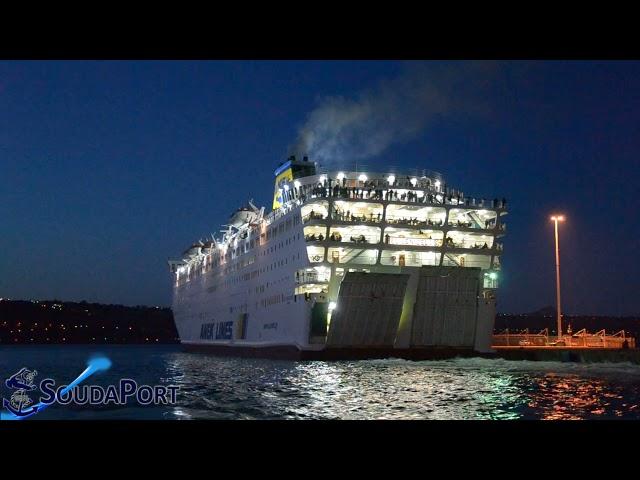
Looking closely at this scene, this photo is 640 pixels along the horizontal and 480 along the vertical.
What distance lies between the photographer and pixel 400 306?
39.2 m

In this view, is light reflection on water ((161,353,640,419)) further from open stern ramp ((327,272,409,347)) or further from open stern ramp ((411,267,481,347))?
open stern ramp ((411,267,481,347))

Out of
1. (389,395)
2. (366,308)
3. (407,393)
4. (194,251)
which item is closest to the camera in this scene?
(389,395)

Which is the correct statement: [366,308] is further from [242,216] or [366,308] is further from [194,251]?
[194,251]

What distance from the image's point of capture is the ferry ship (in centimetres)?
3900

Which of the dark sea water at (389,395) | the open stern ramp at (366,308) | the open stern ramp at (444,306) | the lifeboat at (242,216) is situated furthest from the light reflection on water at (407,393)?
the lifeboat at (242,216)

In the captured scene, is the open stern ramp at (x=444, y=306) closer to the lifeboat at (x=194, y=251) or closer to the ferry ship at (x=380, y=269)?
the ferry ship at (x=380, y=269)

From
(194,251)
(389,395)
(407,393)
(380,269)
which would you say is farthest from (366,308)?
(194,251)

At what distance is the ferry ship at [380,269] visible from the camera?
128 feet

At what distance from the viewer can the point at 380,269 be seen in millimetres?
40125

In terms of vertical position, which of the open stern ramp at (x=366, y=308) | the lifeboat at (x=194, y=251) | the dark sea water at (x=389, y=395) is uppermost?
the lifeboat at (x=194, y=251)

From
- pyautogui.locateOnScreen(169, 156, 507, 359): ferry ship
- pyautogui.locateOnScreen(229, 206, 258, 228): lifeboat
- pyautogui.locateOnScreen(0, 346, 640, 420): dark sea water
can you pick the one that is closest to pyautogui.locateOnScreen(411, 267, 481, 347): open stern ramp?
pyautogui.locateOnScreen(169, 156, 507, 359): ferry ship

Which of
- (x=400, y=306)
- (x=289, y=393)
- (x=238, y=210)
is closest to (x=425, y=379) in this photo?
(x=289, y=393)
